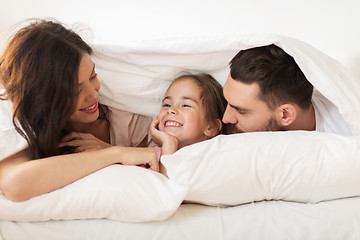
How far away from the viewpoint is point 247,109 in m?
1.63

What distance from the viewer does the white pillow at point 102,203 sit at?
48.2 inches

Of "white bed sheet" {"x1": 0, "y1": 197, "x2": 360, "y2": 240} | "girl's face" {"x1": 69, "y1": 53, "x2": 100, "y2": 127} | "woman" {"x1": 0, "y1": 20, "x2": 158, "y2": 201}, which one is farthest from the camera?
"girl's face" {"x1": 69, "y1": 53, "x2": 100, "y2": 127}

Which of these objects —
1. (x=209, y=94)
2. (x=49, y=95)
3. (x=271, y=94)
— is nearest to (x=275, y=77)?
(x=271, y=94)

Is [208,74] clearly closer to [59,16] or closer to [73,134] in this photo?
[73,134]

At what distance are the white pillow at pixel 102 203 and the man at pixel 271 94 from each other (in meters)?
0.52

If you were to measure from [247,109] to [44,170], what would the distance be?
80 centimetres

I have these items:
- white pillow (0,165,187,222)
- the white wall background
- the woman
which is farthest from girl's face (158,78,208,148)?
the white wall background

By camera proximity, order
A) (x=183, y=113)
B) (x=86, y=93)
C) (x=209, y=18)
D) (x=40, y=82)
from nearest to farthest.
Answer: (x=40, y=82), (x=86, y=93), (x=183, y=113), (x=209, y=18)

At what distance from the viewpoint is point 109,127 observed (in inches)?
74.5

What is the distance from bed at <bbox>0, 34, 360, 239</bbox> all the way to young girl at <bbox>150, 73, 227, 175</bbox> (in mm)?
386

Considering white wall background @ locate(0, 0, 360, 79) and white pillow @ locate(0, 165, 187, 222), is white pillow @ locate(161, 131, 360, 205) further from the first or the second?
white wall background @ locate(0, 0, 360, 79)

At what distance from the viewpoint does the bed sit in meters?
1.23

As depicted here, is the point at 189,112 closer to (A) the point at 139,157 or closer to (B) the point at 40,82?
(A) the point at 139,157

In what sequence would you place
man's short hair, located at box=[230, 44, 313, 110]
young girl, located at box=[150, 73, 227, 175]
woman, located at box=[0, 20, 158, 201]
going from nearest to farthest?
woman, located at box=[0, 20, 158, 201] → man's short hair, located at box=[230, 44, 313, 110] → young girl, located at box=[150, 73, 227, 175]
